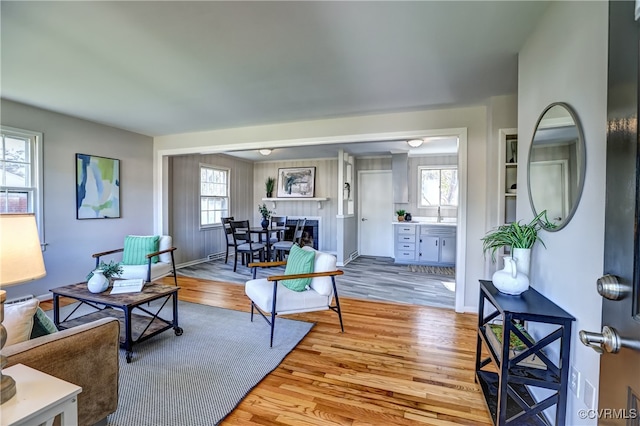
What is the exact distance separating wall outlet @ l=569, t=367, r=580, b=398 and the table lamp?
225 centimetres

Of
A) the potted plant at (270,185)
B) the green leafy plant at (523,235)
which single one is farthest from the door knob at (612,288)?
the potted plant at (270,185)

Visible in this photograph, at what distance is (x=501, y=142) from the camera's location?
301 cm

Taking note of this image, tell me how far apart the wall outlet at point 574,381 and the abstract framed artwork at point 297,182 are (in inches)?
235

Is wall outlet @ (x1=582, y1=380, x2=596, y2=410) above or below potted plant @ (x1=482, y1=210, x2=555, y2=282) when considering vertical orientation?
below

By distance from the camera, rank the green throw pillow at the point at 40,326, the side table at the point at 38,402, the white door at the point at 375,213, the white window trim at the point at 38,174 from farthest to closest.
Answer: the white door at the point at 375,213 < the white window trim at the point at 38,174 < the green throw pillow at the point at 40,326 < the side table at the point at 38,402

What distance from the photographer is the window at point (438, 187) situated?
635cm

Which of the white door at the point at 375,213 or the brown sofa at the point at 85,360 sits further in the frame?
the white door at the point at 375,213

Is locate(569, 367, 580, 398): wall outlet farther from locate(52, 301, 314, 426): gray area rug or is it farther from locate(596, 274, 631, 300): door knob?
locate(52, 301, 314, 426): gray area rug

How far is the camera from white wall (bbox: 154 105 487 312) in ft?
11.0

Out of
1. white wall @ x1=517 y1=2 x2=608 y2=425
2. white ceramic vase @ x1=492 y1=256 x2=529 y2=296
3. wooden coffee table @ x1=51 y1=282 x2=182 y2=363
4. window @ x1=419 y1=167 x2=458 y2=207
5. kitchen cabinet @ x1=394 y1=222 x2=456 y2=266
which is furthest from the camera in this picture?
window @ x1=419 y1=167 x2=458 y2=207

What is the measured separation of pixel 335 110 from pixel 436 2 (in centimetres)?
199

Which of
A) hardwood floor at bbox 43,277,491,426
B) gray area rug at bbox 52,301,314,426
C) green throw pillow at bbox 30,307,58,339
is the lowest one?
hardwood floor at bbox 43,277,491,426

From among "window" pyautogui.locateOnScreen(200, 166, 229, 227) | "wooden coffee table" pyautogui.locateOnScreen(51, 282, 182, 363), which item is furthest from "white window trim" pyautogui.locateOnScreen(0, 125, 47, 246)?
"window" pyautogui.locateOnScreen(200, 166, 229, 227)

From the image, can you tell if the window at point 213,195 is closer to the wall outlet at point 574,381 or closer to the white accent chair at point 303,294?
the white accent chair at point 303,294
